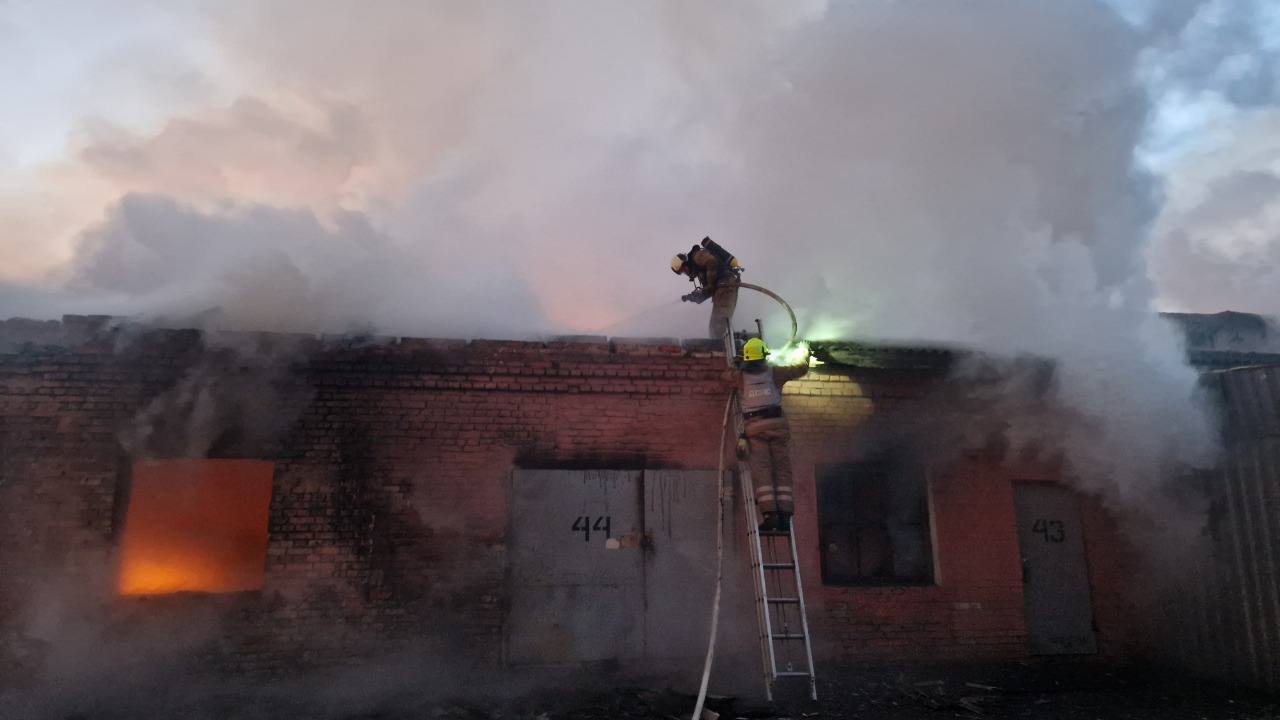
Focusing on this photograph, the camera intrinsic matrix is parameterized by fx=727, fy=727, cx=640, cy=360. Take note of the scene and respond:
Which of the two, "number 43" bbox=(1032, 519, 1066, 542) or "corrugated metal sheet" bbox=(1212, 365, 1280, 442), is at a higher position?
"corrugated metal sheet" bbox=(1212, 365, 1280, 442)

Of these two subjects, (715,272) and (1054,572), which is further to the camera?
(1054,572)

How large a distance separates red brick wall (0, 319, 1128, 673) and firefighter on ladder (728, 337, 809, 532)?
4.18ft

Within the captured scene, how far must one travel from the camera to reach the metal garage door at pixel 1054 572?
793 centimetres

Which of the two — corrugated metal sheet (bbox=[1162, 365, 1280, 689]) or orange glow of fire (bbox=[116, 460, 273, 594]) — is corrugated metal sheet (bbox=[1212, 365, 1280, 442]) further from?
orange glow of fire (bbox=[116, 460, 273, 594])

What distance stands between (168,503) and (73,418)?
113 centimetres

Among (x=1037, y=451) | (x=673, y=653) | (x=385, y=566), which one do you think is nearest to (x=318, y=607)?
(x=385, y=566)

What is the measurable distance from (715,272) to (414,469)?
3520 mm

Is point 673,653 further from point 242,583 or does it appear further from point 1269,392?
point 1269,392

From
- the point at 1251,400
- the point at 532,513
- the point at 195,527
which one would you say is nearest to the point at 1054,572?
the point at 1251,400

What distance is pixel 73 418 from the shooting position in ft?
22.1

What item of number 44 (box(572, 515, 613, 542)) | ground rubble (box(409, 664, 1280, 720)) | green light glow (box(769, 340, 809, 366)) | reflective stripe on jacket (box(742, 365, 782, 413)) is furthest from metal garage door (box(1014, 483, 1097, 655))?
number 44 (box(572, 515, 613, 542))

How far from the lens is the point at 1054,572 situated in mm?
8125

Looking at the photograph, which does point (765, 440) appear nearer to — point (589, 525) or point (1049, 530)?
point (589, 525)

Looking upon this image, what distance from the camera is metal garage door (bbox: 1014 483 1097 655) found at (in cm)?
793
